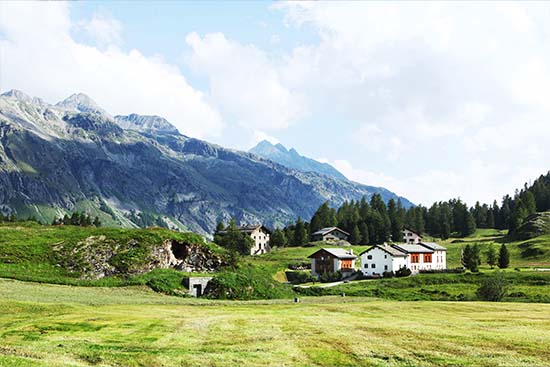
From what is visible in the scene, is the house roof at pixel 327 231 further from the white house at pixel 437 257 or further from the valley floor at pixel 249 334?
the valley floor at pixel 249 334

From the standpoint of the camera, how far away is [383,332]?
39875 mm

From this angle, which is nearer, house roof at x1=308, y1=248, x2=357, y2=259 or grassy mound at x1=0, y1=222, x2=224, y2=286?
grassy mound at x1=0, y1=222, x2=224, y2=286

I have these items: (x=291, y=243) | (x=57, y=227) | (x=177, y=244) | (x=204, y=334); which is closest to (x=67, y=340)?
(x=204, y=334)

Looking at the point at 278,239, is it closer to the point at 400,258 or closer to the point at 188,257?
the point at 400,258

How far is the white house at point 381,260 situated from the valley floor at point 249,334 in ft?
208

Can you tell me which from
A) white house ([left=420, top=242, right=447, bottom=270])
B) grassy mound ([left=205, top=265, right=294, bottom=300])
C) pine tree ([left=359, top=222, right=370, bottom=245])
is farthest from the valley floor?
pine tree ([left=359, top=222, right=370, bottom=245])

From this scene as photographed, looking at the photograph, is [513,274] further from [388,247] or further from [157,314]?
[157,314]

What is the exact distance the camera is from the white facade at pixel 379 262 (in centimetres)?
12369

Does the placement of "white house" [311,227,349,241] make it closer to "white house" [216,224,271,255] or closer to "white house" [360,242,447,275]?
"white house" [216,224,271,255]

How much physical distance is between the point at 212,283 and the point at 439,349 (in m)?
48.0

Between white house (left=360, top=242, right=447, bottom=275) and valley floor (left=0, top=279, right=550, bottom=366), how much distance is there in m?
64.0

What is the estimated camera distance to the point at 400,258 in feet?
416

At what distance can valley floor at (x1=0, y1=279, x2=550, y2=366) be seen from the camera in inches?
1193

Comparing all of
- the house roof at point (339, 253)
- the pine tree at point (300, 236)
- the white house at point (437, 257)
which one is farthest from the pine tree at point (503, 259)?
the pine tree at point (300, 236)
